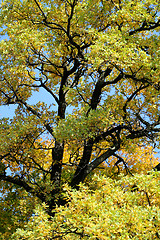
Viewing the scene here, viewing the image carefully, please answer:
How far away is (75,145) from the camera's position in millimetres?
10227

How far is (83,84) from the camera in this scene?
1230 centimetres

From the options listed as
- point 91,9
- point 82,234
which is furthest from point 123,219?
point 91,9

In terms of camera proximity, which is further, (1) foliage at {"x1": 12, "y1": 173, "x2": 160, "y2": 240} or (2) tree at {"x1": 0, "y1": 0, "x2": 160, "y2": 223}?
(2) tree at {"x1": 0, "y1": 0, "x2": 160, "y2": 223}

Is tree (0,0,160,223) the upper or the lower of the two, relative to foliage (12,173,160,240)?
upper

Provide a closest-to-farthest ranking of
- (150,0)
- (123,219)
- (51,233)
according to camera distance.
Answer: (123,219) < (51,233) < (150,0)

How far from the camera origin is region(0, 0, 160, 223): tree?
9.75m

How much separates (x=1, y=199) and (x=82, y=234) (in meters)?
8.93

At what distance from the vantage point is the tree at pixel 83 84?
9.75m

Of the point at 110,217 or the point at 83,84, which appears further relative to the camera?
the point at 83,84

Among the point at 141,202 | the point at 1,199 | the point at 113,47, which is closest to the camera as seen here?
the point at 141,202

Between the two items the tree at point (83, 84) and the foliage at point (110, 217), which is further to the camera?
the tree at point (83, 84)

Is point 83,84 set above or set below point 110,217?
above

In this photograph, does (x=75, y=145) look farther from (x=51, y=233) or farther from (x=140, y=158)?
(x=140, y=158)

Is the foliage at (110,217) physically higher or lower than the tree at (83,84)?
lower
